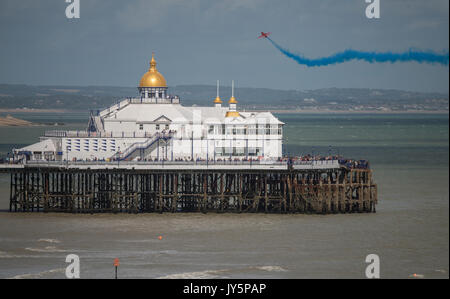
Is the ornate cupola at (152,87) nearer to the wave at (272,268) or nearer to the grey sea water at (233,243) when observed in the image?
the grey sea water at (233,243)

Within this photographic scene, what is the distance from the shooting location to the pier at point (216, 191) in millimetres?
75750

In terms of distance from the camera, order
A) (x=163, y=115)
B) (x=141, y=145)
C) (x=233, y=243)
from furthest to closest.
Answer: (x=163, y=115) → (x=141, y=145) → (x=233, y=243)

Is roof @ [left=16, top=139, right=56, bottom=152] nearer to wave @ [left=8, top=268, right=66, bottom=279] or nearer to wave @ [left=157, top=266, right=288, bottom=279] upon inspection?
wave @ [left=8, top=268, right=66, bottom=279]

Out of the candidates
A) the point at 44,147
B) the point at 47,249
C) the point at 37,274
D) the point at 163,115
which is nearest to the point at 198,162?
the point at 163,115

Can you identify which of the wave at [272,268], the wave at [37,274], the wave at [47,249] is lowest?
the wave at [37,274]

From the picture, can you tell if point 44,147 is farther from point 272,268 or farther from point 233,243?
point 272,268

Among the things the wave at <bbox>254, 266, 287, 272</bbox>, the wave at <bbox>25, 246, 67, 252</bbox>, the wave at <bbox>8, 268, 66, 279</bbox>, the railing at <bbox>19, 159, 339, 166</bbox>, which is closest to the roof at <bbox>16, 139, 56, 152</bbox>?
the railing at <bbox>19, 159, 339, 166</bbox>

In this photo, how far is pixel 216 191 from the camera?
79.1m

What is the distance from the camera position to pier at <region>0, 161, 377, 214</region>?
249 feet

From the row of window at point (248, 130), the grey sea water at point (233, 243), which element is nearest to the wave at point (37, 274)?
the grey sea water at point (233, 243)

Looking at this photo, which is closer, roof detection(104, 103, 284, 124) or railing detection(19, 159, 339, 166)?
railing detection(19, 159, 339, 166)

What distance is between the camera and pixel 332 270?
180 ft

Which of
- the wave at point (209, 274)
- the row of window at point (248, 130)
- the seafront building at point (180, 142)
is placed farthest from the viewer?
the row of window at point (248, 130)
